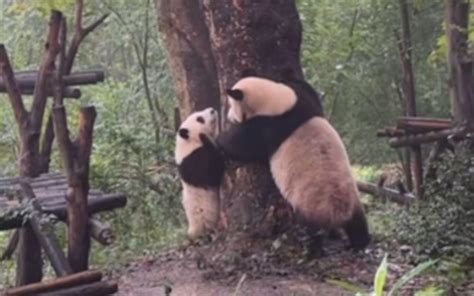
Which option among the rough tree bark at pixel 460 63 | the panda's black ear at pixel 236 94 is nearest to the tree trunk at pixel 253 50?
the panda's black ear at pixel 236 94

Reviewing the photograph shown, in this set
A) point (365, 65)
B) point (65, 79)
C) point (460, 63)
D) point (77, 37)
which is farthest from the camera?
point (365, 65)

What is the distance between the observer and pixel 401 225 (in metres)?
5.90

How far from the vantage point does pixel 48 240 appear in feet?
16.2

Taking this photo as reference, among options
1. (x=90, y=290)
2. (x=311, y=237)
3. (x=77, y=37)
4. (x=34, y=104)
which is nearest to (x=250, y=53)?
(x=311, y=237)

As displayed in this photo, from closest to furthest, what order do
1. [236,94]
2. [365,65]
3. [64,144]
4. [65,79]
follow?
[64,144]
[236,94]
[65,79]
[365,65]

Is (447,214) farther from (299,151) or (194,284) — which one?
(194,284)

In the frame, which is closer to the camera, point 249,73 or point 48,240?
point 48,240

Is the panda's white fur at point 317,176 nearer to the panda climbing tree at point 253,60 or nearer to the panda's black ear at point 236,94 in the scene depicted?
the panda climbing tree at point 253,60

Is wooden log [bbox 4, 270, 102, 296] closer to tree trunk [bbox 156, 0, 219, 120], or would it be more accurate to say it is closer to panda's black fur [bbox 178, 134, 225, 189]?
panda's black fur [bbox 178, 134, 225, 189]

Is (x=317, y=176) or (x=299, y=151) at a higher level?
(x=299, y=151)

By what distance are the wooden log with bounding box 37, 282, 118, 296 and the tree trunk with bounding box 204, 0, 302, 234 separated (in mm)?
1576

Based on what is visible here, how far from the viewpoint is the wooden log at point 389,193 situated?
895 centimetres

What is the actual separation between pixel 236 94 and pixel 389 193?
4.53 metres

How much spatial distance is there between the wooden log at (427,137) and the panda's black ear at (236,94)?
2.73m
